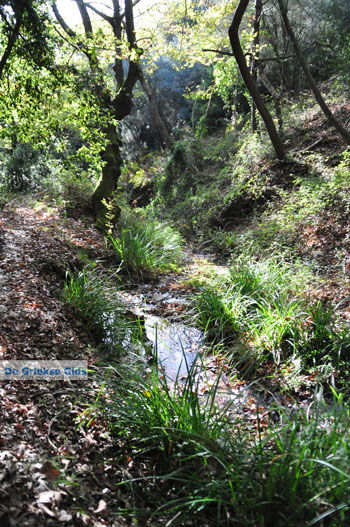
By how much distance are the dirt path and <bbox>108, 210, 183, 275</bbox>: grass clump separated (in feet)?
5.30

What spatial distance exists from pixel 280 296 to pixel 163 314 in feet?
5.78

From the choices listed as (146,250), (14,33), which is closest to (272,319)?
(146,250)

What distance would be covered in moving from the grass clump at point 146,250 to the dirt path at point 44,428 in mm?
1615

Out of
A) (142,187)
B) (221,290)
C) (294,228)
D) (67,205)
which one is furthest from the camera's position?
(142,187)

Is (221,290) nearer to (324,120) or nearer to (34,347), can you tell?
(34,347)

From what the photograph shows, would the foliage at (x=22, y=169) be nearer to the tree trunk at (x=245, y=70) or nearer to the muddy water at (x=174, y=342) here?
the tree trunk at (x=245, y=70)

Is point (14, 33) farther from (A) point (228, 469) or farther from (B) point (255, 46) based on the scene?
(B) point (255, 46)

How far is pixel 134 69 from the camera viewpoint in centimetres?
861

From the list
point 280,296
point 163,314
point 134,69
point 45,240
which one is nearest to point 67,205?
point 45,240

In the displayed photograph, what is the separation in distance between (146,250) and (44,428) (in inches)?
172

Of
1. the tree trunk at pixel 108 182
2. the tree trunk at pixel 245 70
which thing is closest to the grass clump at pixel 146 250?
the tree trunk at pixel 108 182

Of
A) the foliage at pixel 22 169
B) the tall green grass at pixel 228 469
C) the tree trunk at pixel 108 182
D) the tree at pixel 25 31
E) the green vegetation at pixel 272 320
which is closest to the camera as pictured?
the tall green grass at pixel 228 469

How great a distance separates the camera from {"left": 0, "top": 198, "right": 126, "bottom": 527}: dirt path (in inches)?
68.4

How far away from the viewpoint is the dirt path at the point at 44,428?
5.70 ft
